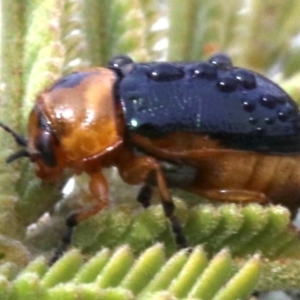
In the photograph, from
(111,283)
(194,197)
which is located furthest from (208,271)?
(194,197)

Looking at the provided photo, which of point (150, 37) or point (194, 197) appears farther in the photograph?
point (150, 37)

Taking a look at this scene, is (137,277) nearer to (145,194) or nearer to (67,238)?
(67,238)

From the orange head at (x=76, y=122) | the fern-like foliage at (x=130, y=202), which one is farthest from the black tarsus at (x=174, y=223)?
the orange head at (x=76, y=122)

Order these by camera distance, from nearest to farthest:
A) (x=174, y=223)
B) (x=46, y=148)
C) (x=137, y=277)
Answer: (x=137, y=277)
(x=174, y=223)
(x=46, y=148)

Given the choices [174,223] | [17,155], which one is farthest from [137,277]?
[17,155]

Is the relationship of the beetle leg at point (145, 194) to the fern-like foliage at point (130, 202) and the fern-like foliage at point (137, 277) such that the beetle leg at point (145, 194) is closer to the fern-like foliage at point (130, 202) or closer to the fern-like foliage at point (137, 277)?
the fern-like foliage at point (130, 202)

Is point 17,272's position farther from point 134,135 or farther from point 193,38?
point 193,38
